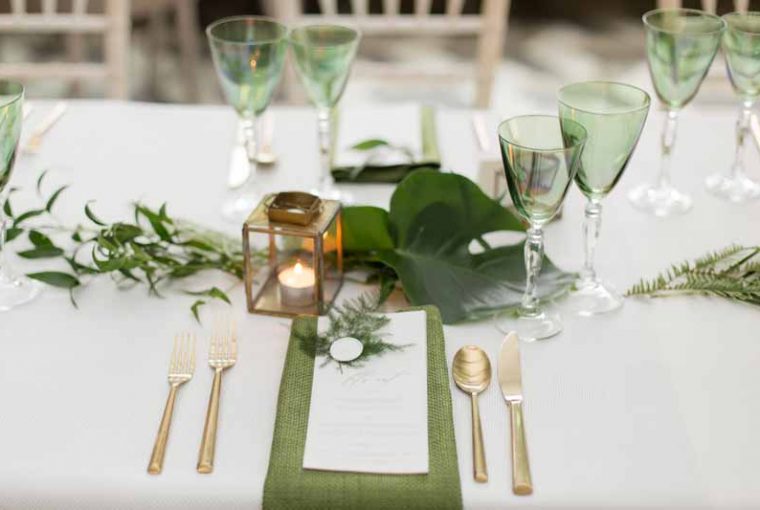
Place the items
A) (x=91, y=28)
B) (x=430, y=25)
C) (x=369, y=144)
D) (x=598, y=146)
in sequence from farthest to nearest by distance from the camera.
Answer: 1. (x=430, y=25)
2. (x=91, y=28)
3. (x=369, y=144)
4. (x=598, y=146)

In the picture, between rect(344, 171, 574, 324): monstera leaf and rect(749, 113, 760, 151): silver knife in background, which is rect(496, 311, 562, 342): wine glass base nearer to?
rect(344, 171, 574, 324): monstera leaf

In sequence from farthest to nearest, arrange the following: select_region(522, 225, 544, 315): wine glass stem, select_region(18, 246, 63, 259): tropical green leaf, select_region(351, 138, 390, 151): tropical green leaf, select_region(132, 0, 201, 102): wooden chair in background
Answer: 1. select_region(132, 0, 201, 102): wooden chair in background
2. select_region(351, 138, 390, 151): tropical green leaf
3. select_region(18, 246, 63, 259): tropical green leaf
4. select_region(522, 225, 544, 315): wine glass stem

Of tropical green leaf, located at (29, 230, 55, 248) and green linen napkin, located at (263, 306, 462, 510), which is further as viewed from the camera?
tropical green leaf, located at (29, 230, 55, 248)

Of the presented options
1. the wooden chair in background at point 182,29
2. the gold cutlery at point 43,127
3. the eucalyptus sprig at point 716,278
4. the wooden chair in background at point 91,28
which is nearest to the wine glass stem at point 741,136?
the eucalyptus sprig at point 716,278

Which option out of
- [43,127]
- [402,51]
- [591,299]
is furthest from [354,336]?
[402,51]

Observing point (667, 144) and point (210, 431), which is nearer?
point (210, 431)

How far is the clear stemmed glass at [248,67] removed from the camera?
1.21 m

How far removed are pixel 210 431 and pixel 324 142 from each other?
521 mm

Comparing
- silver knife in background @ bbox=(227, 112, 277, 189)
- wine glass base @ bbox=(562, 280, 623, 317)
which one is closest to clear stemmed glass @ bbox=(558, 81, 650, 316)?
wine glass base @ bbox=(562, 280, 623, 317)

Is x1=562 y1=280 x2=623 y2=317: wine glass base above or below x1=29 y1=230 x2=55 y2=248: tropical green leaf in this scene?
below

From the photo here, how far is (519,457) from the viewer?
2.77 feet

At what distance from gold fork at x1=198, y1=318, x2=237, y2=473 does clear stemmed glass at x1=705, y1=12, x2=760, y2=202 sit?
696 mm

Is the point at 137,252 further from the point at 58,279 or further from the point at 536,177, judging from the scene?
the point at 536,177

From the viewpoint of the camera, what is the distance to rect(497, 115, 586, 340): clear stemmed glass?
933 mm
